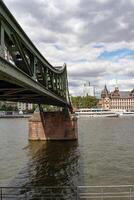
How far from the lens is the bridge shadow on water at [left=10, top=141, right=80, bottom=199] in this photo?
94.3ft

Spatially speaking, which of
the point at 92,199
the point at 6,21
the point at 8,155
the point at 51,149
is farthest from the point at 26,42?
the point at 51,149

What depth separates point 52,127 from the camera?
71500mm

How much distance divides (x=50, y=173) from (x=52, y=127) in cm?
3474

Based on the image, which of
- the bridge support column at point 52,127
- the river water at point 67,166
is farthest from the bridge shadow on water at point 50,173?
Answer: the bridge support column at point 52,127

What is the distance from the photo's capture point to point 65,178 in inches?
1347

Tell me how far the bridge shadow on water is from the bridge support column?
15.3m

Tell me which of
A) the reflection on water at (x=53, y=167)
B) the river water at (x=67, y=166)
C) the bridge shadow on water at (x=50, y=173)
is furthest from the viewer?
the reflection on water at (x=53, y=167)

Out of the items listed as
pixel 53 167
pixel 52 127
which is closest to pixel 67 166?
pixel 53 167

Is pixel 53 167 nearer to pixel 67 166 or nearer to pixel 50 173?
pixel 67 166

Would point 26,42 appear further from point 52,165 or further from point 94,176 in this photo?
point 52,165

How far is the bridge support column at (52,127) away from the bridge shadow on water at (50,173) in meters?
15.3

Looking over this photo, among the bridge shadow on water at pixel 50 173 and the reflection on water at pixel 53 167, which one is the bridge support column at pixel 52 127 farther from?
the bridge shadow on water at pixel 50 173

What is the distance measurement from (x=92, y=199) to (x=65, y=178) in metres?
8.45

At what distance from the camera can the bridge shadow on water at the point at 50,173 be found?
28.7 m
